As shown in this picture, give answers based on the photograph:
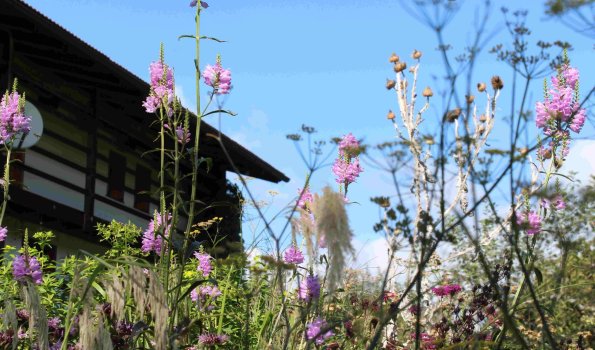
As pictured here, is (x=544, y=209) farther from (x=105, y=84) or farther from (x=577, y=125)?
(x=105, y=84)

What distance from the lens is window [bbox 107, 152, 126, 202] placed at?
15.8 metres

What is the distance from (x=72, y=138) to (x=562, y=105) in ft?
40.3

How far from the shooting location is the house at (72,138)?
1246 cm

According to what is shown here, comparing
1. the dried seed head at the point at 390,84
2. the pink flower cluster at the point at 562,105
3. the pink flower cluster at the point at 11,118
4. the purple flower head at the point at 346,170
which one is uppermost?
the dried seed head at the point at 390,84

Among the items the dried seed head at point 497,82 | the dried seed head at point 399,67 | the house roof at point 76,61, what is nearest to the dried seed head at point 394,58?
the dried seed head at point 399,67

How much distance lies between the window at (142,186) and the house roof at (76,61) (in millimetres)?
602

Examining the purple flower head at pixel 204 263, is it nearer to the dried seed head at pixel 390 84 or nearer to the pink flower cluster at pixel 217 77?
the pink flower cluster at pixel 217 77

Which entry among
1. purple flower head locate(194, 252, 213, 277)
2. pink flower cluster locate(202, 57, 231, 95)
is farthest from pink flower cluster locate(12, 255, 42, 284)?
pink flower cluster locate(202, 57, 231, 95)

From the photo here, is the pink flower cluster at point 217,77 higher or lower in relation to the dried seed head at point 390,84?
lower

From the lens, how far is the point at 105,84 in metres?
15.0

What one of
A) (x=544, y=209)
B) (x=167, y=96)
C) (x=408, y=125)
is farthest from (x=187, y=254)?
(x=408, y=125)

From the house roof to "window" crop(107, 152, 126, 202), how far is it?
50 cm

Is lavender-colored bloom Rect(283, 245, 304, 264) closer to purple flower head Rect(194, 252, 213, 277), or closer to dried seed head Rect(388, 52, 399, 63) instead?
purple flower head Rect(194, 252, 213, 277)

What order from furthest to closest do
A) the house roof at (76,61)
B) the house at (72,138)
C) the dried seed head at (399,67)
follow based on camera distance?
1. the house at (72,138)
2. the house roof at (76,61)
3. the dried seed head at (399,67)
